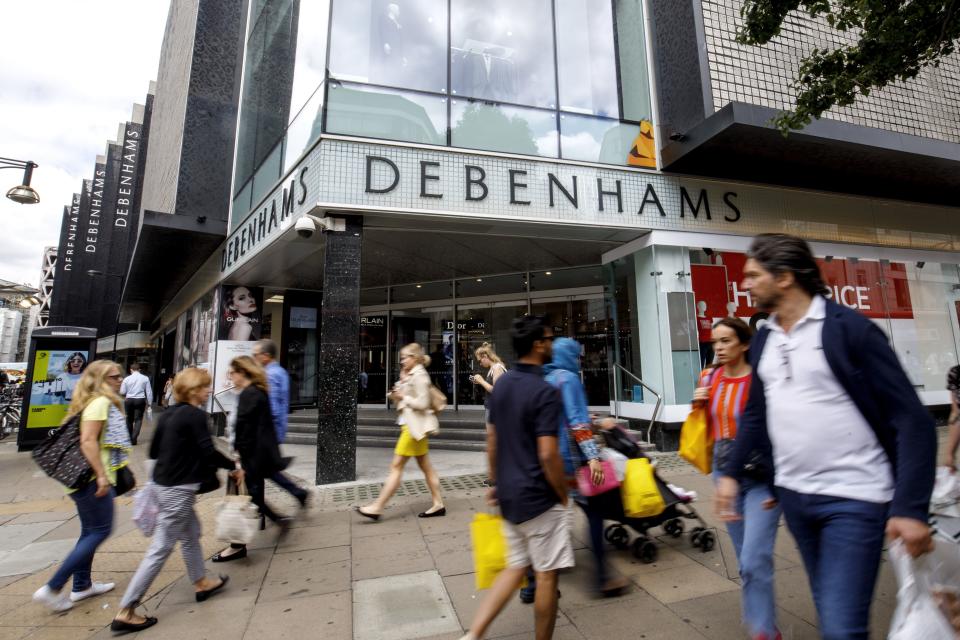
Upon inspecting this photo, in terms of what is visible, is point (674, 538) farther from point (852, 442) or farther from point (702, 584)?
point (852, 442)

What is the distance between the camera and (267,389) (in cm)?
412

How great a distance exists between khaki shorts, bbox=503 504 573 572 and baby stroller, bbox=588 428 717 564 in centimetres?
109

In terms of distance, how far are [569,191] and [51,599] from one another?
760 centimetres

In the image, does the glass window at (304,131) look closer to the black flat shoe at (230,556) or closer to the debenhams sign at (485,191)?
the debenhams sign at (485,191)

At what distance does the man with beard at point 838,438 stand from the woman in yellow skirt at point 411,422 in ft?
11.5

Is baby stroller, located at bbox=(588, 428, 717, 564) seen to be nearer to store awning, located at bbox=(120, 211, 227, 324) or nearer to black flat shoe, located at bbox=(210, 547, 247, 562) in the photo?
black flat shoe, located at bbox=(210, 547, 247, 562)

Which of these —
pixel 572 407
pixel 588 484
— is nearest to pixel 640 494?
pixel 588 484

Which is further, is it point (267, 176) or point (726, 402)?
point (267, 176)

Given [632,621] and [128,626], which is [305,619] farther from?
[632,621]

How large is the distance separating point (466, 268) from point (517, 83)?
4.35 metres

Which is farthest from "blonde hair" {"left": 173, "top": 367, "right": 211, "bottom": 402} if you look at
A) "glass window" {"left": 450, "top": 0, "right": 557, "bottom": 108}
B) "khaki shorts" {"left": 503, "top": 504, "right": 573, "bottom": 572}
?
"glass window" {"left": 450, "top": 0, "right": 557, "bottom": 108}

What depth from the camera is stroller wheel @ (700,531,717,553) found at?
378cm

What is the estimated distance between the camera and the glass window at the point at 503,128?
7.61 metres

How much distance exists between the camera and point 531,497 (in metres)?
2.27
